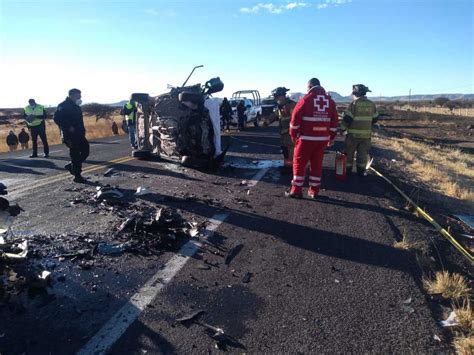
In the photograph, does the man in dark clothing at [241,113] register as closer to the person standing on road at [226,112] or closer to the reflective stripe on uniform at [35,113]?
the person standing on road at [226,112]

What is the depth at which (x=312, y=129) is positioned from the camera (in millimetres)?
6988

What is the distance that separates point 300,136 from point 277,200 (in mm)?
1189

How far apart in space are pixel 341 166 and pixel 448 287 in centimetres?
525

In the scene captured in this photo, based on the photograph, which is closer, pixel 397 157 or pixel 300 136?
pixel 300 136

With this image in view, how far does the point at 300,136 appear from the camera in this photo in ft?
23.2

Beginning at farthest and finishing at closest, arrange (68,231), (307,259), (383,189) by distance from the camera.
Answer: (383,189) → (68,231) → (307,259)

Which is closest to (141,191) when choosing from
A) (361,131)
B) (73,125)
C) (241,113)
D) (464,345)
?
(73,125)

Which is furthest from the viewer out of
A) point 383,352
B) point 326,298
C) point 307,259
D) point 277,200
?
point 277,200

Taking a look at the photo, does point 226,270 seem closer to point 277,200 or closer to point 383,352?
point 383,352

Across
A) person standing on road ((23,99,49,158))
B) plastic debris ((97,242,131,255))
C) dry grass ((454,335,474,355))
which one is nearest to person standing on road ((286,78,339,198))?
plastic debris ((97,242,131,255))

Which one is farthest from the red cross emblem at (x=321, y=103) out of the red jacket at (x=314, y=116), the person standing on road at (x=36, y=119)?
the person standing on road at (x=36, y=119)

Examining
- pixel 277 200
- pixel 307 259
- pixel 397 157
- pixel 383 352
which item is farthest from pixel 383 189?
pixel 397 157

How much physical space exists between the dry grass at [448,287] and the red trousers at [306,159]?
11.3 ft

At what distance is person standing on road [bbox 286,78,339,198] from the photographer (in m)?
6.99
